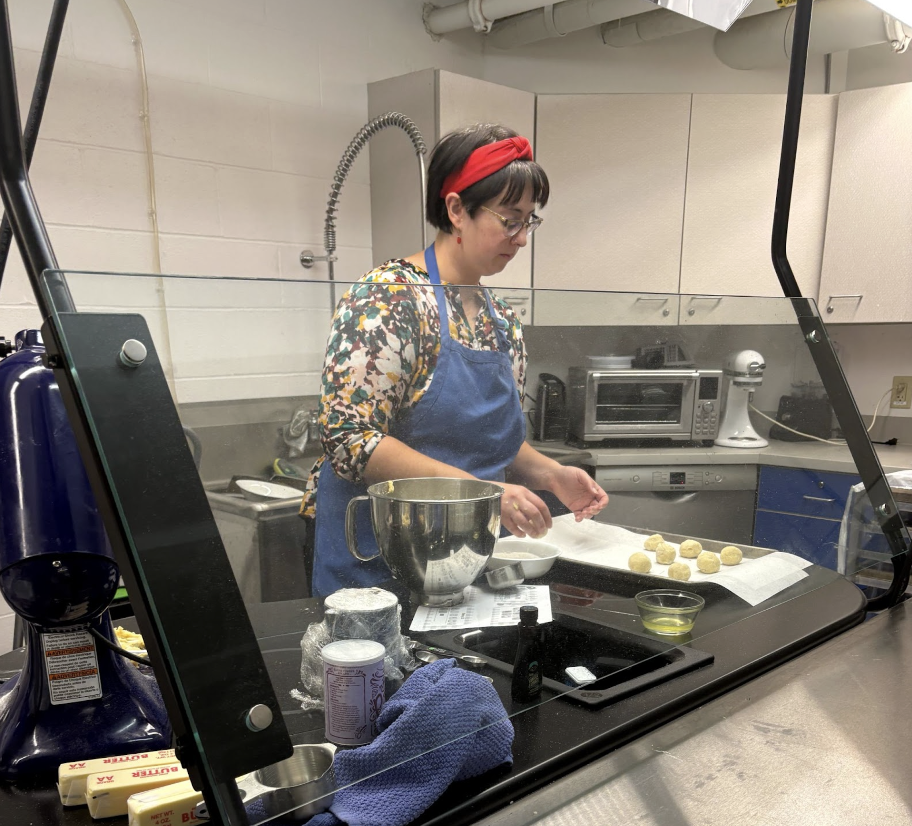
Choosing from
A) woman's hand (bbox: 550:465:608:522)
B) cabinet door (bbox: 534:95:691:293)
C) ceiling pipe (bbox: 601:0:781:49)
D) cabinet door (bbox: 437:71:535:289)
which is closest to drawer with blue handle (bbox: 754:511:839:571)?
woman's hand (bbox: 550:465:608:522)

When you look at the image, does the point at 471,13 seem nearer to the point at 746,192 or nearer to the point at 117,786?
the point at 746,192

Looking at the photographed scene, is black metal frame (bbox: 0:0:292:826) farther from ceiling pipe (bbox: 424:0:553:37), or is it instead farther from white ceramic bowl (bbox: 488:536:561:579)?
ceiling pipe (bbox: 424:0:553:37)

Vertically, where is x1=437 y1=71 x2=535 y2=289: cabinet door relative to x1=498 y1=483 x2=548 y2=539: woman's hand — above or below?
above

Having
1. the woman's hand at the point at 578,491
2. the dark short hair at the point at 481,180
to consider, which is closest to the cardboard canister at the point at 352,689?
the woman's hand at the point at 578,491

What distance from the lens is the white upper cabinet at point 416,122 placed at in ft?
8.37

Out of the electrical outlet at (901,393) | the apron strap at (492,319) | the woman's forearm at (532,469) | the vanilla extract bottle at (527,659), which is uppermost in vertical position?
the apron strap at (492,319)

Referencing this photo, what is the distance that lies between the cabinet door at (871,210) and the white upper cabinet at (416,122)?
1.12 metres

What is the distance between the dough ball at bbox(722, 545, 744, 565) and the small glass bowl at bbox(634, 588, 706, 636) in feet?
0.22

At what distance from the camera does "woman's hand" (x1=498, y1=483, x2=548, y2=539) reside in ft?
1.98

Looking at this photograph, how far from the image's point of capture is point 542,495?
646 millimetres

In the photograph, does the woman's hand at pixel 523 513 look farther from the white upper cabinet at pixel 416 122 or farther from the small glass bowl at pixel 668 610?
the white upper cabinet at pixel 416 122

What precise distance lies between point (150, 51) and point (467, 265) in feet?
5.18

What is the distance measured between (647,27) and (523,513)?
2.85 m

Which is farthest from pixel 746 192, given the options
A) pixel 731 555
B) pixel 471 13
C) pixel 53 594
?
pixel 53 594
